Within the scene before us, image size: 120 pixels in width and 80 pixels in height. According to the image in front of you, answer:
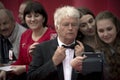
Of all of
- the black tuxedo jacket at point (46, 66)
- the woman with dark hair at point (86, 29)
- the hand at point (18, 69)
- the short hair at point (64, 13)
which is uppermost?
the short hair at point (64, 13)

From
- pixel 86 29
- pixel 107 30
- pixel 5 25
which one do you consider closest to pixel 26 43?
pixel 5 25

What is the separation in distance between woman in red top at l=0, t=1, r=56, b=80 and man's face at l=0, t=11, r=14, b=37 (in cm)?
24

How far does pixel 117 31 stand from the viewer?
8.41 feet

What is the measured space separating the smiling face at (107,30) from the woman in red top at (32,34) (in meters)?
0.49

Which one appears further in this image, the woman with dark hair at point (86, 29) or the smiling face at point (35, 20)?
the smiling face at point (35, 20)

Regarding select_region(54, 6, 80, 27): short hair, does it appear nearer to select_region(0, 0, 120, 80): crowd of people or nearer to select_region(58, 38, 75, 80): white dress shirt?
select_region(0, 0, 120, 80): crowd of people

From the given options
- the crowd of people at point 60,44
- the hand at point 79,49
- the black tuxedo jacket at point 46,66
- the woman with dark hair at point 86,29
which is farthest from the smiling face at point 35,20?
the hand at point 79,49

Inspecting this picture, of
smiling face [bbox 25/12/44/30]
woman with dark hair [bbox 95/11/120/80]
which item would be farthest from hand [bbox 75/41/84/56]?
smiling face [bbox 25/12/44/30]

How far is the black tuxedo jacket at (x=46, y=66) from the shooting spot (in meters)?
2.32

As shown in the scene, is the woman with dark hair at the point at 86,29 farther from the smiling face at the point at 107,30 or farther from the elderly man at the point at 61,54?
the elderly man at the point at 61,54

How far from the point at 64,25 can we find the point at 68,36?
0.09 m

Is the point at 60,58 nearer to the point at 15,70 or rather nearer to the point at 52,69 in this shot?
the point at 52,69

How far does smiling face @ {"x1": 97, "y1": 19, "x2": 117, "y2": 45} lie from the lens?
254 centimetres

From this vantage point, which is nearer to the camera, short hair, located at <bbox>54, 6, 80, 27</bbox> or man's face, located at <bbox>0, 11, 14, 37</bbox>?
short hair, located at <bbox>54, 6, 80, 27</bbox>
